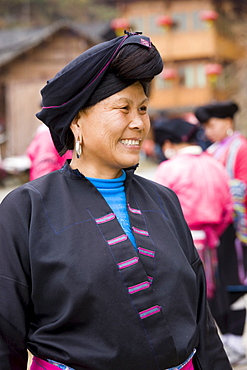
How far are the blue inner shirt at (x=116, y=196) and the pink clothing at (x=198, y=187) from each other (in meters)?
2.10

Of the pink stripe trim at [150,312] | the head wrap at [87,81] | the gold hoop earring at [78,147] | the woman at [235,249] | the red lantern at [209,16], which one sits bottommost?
the woman at [235,249]

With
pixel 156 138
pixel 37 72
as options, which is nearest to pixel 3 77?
pixel 37 72

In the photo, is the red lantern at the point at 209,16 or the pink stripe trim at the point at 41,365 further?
A: the red lantern at the point at 209,16

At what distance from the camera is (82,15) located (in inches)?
1510

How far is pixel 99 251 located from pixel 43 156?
2497 mm

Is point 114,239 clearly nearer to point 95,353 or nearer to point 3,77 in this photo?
point 95,353

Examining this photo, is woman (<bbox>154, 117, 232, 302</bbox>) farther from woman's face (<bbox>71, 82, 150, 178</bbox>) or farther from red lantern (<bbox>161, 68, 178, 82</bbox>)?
red lantern (<bbox>161, 68, 178, 82</bbox>)

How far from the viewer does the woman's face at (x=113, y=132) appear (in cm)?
198

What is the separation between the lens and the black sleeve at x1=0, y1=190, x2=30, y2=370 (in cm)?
183

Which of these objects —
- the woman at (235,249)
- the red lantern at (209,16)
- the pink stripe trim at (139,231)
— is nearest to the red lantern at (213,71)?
the red lantern at (209,16)

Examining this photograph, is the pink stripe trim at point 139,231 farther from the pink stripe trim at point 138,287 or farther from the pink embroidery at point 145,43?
the pink embroidery at point 145,43

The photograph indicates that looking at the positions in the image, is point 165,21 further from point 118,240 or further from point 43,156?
point 118,240

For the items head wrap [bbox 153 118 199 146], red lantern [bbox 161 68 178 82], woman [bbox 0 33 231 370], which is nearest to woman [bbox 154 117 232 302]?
head wrap [bbox 153 118 199 146]

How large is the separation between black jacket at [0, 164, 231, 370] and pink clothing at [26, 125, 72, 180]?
87.3 inches
